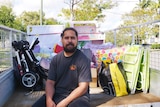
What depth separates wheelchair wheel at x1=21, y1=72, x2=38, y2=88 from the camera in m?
3.61

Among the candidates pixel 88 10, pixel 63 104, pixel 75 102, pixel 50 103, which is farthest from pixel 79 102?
pixel 88 10

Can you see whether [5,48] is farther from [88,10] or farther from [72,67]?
[88,10]

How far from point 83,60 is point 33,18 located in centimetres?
3132

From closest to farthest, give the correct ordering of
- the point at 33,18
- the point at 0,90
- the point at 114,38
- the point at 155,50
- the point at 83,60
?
the point at 83,60
the point at 0,90
the point at 155,50
the point at 114,38
the point at 33,18

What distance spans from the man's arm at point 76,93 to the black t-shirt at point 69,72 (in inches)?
2.2

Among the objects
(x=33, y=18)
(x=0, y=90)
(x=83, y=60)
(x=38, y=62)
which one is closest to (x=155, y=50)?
(x=83, y=60)

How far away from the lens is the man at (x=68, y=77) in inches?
86.9

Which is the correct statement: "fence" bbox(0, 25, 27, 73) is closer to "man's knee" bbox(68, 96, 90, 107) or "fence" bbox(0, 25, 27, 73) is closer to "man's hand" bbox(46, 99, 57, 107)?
"man's hand" bbox(46, 99, 57, 107)

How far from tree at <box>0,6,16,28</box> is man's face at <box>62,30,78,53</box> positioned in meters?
17.6

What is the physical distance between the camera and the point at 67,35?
234cm

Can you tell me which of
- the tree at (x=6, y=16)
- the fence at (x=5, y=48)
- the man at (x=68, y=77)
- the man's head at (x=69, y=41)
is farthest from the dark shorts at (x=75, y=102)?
the tree at (x=6, y=16)

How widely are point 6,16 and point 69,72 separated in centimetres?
1889

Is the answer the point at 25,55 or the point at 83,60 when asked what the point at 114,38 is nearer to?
the point at 25,55

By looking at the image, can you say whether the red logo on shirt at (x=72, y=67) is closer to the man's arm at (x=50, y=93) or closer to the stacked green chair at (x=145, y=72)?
the man's arm at (x=50, y=93)
